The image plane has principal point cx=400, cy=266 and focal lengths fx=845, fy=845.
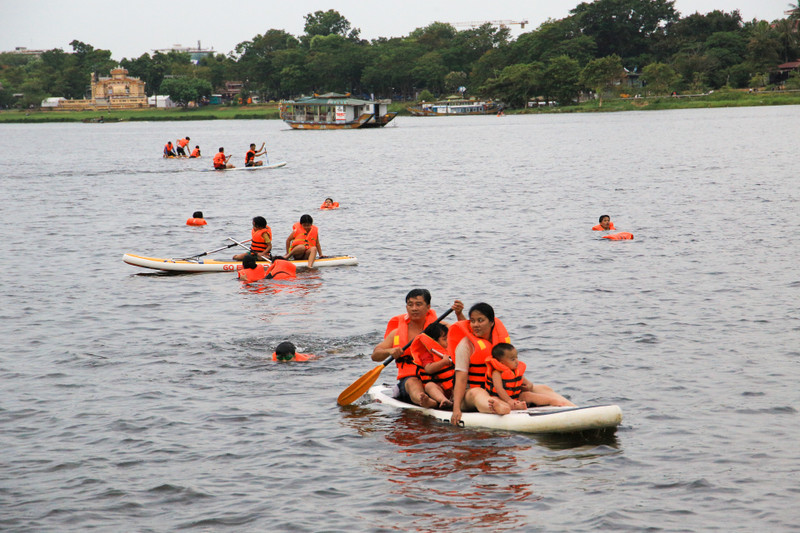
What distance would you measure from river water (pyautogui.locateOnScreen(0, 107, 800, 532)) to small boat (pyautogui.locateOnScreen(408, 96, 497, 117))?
13656cm

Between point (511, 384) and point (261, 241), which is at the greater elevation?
point (261, 241)

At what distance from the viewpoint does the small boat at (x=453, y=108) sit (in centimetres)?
16938

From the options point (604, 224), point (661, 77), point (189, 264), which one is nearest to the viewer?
point (189, 264)

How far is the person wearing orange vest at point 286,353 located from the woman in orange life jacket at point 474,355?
164 inches

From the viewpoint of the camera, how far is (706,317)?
1680 centimetres

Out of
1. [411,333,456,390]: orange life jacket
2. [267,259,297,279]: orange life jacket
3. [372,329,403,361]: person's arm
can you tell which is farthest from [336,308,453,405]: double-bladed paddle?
[267,259,297,279]: orange life jacket

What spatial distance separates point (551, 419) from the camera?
35.3 feet

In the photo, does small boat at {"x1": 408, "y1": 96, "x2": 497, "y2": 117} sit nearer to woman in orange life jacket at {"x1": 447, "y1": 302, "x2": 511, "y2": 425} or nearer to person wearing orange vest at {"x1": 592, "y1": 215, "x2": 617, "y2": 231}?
→ person wearing orange vest at {"x1": 592, "y1": 215, "x2": 617, "y2": 231}

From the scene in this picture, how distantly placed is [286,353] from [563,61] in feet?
430

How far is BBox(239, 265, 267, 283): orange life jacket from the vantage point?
21.5 m

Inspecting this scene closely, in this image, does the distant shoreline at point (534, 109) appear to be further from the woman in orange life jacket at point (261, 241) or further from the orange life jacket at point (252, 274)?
the orange life jacket at point (252, 274)

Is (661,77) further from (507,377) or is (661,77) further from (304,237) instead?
(507,377)

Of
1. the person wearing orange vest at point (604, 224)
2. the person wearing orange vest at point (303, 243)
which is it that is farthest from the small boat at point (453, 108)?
the person wearing orange vest at point (303, 243)

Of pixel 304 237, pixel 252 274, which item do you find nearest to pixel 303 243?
pixel 304 237
